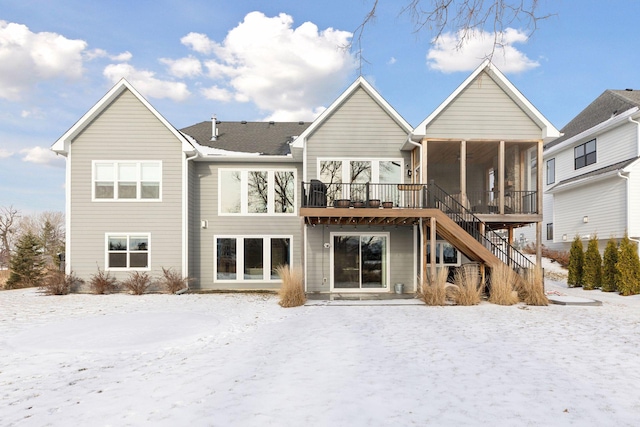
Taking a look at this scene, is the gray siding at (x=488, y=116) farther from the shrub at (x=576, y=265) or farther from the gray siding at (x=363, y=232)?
the shrub at (x=576, y=265)

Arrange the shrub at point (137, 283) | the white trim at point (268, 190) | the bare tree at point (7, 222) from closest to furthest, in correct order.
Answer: the shrub at point (137, 283)
the white trim at point (268, 190)
the bare tree at point (7, 222)

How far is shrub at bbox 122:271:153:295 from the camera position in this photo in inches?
518

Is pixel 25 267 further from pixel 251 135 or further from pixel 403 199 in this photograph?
pixel 403 199

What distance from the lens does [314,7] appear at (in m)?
6.17

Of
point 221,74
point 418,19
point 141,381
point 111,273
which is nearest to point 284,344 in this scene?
point 141,381

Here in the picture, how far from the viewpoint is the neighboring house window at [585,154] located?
19.0 m

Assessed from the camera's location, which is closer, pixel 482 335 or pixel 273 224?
pixel 482 335

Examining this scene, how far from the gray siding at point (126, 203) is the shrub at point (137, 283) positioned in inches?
14.1

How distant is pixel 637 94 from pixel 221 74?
21.0 metres

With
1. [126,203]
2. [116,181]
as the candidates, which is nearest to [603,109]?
[126,203]

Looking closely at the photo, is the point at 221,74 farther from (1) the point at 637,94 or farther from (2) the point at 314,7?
(1) the point at 637,94

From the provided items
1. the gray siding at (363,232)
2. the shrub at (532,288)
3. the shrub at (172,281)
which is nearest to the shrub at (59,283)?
A: the shrub at (172,281)

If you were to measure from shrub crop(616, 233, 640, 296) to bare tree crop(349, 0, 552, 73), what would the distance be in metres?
13.1

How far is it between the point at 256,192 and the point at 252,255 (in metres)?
2.45
